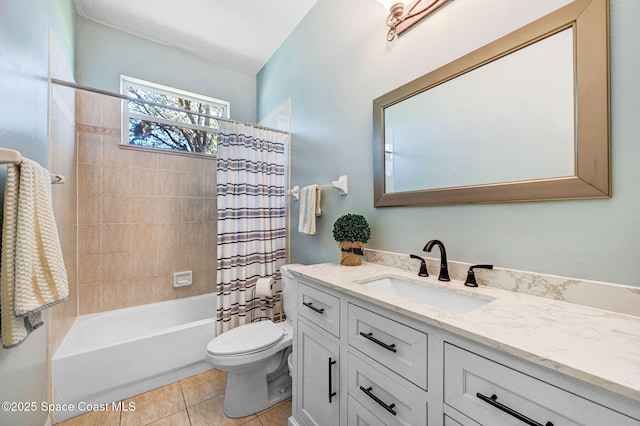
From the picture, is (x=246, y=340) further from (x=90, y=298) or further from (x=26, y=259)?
(x=90, y=298)

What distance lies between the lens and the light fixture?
3.91 feet

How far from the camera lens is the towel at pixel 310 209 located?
182 centimetres

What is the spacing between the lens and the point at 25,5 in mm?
1085

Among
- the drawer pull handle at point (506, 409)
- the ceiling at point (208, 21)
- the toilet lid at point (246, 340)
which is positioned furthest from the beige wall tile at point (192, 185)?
the drawer pull handle at point (506, 409)

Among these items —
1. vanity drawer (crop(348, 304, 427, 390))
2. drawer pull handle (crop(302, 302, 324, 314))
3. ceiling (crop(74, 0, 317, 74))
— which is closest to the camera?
vanity drawer (crop(348, 304, 427, 390))

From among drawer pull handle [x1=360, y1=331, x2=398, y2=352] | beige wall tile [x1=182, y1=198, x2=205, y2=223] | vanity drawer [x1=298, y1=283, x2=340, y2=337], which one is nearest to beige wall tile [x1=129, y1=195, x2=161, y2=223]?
beige wall tile [x1=182, y1=198, x2=205, y2=223]

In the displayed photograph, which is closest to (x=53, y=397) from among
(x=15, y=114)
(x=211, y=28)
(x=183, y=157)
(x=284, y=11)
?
(x=15, y=114)

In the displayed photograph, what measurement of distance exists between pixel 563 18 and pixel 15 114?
206cm

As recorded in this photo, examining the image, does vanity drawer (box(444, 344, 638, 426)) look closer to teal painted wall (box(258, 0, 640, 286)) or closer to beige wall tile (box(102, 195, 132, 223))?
teal painted wall (box(258, 0, 640, 286))

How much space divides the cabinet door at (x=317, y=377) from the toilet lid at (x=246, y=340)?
319 millimetres

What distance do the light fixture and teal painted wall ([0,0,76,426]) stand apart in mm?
1582

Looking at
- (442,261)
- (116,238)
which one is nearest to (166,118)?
(116,238)

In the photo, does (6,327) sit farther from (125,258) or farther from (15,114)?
(125,258)

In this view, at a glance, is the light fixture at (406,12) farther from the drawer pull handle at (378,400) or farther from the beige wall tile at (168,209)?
the beige wall tile at (168,209)
